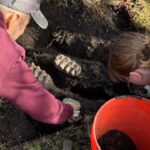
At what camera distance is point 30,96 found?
2766mm

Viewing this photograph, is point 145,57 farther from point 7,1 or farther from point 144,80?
point 7,1

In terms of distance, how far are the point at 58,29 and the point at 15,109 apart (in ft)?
2.60

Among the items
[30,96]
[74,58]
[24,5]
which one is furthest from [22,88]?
[74,58]

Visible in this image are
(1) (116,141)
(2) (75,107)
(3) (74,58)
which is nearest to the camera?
(1) (116,141)

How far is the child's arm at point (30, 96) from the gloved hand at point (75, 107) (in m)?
0.11

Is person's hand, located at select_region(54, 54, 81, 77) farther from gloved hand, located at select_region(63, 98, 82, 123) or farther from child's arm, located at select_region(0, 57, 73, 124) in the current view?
child's arm, located at select_region(0, 57, 73, 124)

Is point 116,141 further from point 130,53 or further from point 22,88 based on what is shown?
point 22,88

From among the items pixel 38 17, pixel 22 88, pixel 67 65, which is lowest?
pixel 67 65

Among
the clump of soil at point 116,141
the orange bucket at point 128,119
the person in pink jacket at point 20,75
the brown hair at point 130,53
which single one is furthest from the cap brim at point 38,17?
the clump of soil at point 116,141

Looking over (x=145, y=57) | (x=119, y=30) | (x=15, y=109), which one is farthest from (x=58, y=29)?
(x=145, y=57)

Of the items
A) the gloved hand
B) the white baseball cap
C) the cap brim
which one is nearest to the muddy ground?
the gloved hand

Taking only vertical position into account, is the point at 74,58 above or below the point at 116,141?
above

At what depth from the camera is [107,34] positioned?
366cm

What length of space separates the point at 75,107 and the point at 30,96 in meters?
0.47
